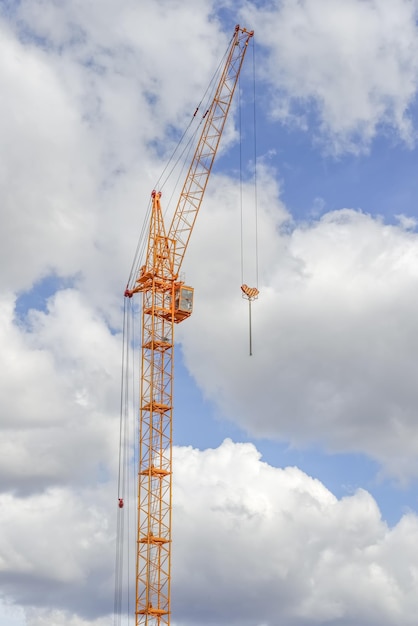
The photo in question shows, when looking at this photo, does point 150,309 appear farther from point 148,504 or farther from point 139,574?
point 139,574

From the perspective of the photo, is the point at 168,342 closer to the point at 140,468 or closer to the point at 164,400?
the point at 164,400

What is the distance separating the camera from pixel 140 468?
461 feet

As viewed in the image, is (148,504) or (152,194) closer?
(148,504)

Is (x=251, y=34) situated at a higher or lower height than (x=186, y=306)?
higher

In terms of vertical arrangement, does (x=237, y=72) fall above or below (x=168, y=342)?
above

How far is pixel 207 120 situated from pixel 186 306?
29.2m

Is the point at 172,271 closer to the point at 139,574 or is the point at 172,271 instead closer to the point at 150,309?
the point at 150,309

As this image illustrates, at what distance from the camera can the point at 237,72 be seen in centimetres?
14750

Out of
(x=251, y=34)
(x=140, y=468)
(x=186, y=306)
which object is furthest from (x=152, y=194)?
(x=140, y=468)

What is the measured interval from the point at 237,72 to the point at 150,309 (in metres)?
39.7

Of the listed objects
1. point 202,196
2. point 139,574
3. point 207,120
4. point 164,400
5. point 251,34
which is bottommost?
point 139,574

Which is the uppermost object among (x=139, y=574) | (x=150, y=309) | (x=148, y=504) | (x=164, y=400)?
(x=150, y=309)

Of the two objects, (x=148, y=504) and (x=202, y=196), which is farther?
(x=202, y=196)

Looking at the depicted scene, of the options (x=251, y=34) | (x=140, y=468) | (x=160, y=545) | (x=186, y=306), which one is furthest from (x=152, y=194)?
(x=160, y=545)
